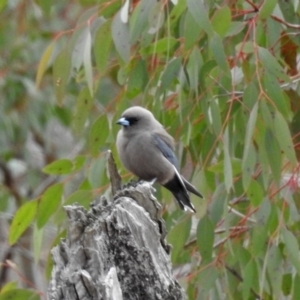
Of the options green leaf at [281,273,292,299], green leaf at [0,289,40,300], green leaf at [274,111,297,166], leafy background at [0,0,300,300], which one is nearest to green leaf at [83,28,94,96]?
leafy background at [0,0,300,300]

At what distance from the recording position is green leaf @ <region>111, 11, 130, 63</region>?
3365mm

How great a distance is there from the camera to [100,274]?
2314mm

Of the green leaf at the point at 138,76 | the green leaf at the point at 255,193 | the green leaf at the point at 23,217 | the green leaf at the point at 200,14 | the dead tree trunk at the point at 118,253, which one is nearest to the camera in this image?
the dead tree trunk at the point at 118,253

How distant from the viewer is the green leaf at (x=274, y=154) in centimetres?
328

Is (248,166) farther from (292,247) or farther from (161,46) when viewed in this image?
(161,46)

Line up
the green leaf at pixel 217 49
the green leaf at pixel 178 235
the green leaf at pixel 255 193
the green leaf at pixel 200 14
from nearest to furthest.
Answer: the green leaf at pixel 200 14 < the green leaf at pixel 217 49 < the green leaf at pixel 255 193 < the green leaf at pixel 178 235

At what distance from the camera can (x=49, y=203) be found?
3.90 metres

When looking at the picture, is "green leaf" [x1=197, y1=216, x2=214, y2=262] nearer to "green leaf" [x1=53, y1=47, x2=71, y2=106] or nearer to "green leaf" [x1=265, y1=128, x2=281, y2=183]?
"green leaf" [x1=265, y1=128, x2=281, y2=183]

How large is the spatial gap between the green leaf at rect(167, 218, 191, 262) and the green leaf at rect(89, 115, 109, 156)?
47 cm

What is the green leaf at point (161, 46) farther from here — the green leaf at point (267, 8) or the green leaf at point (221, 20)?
the green leaf at point (267, 8)

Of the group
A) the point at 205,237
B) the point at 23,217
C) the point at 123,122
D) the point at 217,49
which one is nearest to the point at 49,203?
the point at 23,217

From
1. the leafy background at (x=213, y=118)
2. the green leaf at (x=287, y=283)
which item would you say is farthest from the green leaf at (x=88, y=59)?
the green leaf at (x=287, y=283)

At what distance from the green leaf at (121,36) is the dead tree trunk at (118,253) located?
904mm

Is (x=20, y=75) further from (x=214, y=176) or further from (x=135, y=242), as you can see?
(x=135, y=242)
